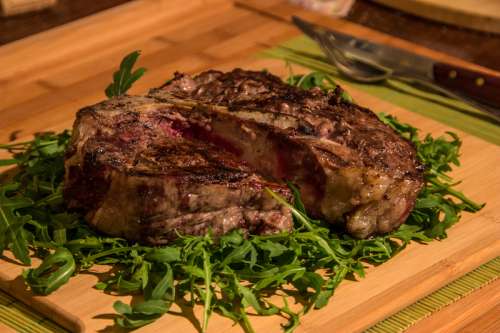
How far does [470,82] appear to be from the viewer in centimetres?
533

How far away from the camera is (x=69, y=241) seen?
3816 millimetres

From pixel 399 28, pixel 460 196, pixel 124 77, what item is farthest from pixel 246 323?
pixel 399 28

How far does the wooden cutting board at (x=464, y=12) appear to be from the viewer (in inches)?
264

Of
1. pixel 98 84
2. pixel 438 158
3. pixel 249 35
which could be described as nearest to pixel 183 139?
pixel 438 158

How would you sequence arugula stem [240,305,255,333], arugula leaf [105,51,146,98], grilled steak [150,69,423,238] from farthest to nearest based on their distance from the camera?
arugula leaf [105,51,146,98]
grilled steak [150,69,423,238]
arugula stem [240,305,255,333]

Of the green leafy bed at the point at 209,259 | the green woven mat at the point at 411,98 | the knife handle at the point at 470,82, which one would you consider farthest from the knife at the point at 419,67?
the green leafy bed at the point at 209,259

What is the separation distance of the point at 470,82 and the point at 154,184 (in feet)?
7.64

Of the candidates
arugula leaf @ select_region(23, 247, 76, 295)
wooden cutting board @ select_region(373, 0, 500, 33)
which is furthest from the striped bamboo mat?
wooden cutting board @ select_region(373, 0, 500, 33)

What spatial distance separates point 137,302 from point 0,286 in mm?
561

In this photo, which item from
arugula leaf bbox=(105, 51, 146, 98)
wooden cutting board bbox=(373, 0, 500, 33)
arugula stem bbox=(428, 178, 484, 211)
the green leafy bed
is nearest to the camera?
the green leafy bed

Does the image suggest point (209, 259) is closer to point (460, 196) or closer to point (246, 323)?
point (246, 323)

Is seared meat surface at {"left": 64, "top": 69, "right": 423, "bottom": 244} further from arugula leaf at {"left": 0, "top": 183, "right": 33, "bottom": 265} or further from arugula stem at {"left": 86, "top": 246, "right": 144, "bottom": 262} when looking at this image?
arugula leaf at {"left": 0, "top": 183, "right": 33, "bottom": 265}

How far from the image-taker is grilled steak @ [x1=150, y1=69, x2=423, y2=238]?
381cm

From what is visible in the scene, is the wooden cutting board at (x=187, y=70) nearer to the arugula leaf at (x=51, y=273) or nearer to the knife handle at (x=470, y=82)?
the arugula leaf at (x=51, y=273)
